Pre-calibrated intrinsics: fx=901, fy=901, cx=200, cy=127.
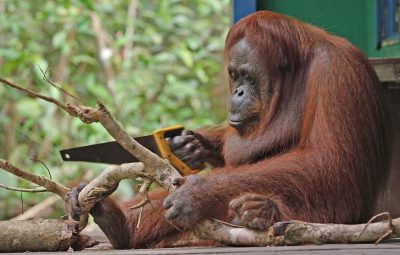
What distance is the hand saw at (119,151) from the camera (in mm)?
4598

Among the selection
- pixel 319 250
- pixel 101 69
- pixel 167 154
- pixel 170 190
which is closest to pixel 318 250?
pixel 319 250

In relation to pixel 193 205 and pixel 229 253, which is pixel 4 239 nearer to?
pixel 193 205

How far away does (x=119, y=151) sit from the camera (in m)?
4.85

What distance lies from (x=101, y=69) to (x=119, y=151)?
4.59 meters

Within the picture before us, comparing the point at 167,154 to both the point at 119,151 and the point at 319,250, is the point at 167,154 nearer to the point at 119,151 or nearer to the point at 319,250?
the point at 119,151

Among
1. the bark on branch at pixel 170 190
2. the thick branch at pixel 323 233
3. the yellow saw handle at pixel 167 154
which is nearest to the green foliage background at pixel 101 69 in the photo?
the yellow saw handle at pixel 167 154

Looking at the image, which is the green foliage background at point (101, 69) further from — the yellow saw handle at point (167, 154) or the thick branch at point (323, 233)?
the thick branch at point (323, 233)

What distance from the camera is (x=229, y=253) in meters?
3.01

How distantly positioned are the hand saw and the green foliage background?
321 cm

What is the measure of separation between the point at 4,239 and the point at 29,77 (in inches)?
218

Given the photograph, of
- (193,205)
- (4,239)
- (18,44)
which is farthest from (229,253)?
(18,44)

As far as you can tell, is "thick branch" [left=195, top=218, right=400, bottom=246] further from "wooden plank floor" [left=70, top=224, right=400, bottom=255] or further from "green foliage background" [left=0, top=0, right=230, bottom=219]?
"green foliage background" [left=0, top=0, right=230, bottom=219]

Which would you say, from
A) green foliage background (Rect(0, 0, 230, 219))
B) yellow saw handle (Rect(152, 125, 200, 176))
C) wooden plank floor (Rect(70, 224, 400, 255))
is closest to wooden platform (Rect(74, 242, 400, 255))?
wooden plank floor (Rect(70, 224, 400, 255))

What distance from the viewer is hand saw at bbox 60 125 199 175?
460 cm
